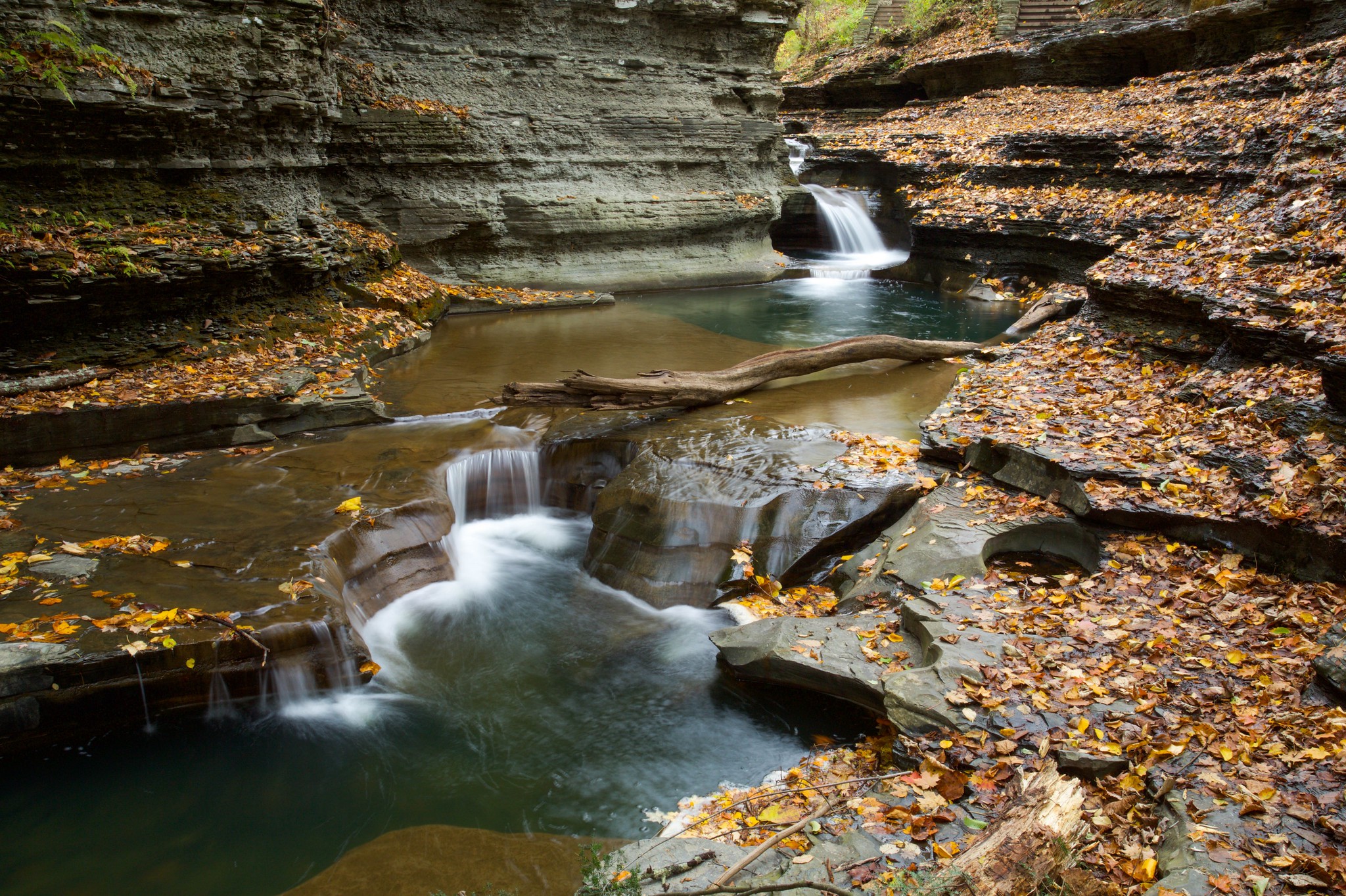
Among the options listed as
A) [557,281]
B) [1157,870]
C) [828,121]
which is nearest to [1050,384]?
[1157,870]

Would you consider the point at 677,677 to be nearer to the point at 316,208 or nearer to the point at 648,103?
the point at 316,208

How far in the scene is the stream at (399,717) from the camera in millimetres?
4520

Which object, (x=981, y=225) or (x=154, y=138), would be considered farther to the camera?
(x=981, y=225)

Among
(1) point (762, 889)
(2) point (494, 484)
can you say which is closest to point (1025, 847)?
(1) point (762, 889)

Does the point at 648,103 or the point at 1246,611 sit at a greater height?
the point at 648,103

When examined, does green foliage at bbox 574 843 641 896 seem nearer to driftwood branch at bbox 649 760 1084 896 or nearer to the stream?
driftwood branch at bbox 649 760 1084 896

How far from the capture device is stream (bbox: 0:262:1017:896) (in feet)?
14.8

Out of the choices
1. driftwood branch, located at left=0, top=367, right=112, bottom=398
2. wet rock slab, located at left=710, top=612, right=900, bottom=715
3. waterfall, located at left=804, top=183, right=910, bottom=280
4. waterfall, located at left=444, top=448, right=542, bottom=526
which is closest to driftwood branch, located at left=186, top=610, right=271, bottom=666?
waterfall, located at left=444, top=448, right=542, bottom=526

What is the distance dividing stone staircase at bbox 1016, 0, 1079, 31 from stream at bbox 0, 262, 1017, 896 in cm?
2181

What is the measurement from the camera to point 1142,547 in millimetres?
5344

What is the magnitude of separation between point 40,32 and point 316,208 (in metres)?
3.89

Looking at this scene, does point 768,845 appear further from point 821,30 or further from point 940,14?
point 821,30

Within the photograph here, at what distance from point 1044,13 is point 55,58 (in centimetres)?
2631

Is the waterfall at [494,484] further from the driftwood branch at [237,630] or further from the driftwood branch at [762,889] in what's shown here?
the driftwood branch at [762,889]
